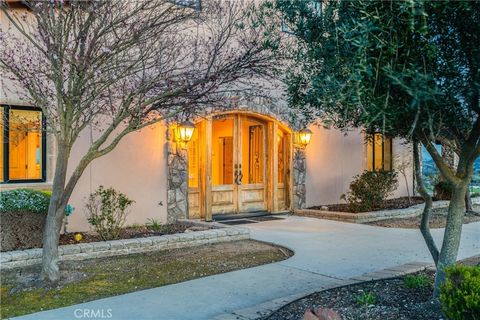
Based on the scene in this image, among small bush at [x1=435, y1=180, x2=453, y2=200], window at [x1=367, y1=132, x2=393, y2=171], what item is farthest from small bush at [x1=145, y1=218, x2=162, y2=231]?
small bush at [x1=435, y1=180, x2=453, y2=200]

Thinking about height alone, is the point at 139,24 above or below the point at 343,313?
above

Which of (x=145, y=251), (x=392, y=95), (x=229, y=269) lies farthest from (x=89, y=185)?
(x=392, y=95)

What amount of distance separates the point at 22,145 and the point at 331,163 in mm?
7938

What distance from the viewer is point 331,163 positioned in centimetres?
1224

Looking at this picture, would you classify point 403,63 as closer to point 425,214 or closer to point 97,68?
point 425,214

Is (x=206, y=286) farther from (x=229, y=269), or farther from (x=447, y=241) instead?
(x=447, y=241)

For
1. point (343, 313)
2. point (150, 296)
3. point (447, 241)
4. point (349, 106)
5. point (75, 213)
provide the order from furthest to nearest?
point (75, 213)
point (150, 296)
point (447, 241)
point (343, 313)
point (349, 106)

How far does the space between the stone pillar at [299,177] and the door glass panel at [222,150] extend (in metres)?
1.92

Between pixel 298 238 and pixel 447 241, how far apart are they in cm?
407

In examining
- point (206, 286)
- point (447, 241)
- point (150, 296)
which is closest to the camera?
point (447, 241)

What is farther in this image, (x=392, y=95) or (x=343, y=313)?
(x=343, y=313)

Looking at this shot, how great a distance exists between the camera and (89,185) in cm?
809

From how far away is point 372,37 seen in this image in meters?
2.85

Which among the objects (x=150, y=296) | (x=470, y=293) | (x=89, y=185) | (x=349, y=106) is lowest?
(x=150, y=296)
